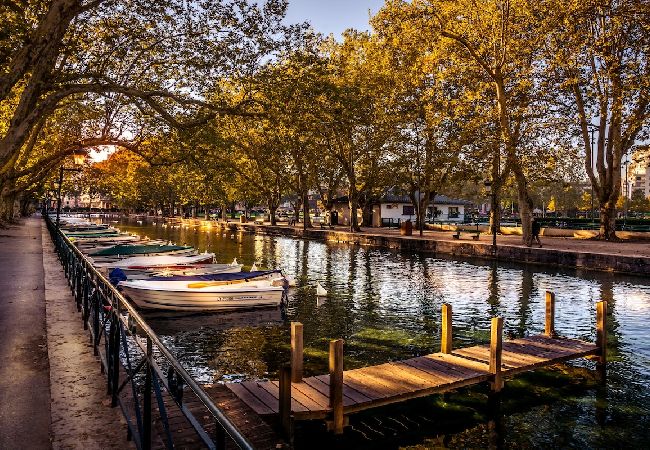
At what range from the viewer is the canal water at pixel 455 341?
31.5 feet

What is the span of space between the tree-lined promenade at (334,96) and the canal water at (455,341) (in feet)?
20.1

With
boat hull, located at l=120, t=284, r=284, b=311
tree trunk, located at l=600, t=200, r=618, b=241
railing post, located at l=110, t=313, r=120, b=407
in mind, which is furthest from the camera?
tree trunk, located at l=600, t=200, r=618, b=241

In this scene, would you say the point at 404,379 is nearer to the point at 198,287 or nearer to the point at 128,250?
the point at 198,287

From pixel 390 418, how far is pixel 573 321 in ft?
36.4

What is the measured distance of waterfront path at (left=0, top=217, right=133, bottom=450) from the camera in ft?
19.1

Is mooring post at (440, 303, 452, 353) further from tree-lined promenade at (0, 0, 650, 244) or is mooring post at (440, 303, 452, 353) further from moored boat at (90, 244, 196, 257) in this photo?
moored boat at (90, 244, 196, 257)

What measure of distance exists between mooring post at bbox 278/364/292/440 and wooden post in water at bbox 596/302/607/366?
955cm

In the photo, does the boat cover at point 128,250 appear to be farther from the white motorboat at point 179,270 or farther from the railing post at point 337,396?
the railing post at point 337,396

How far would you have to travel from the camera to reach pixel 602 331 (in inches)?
516

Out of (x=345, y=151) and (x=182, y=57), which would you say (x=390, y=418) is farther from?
(x=345, y=151)

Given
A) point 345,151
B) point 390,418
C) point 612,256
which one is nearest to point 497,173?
point 612,256

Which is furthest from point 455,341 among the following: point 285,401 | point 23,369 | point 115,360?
point 23,369

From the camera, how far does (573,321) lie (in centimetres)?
1802

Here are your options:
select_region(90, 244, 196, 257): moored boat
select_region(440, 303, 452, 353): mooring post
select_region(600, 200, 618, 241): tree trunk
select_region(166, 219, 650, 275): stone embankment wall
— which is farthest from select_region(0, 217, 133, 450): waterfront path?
select_region(600, 200, 618, 241): tree trunk
